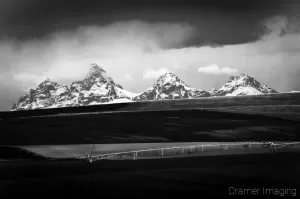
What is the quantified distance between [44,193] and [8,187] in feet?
11.0

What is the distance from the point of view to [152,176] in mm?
21328

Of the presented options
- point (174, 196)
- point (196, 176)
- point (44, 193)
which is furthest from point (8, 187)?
point (196, 176)

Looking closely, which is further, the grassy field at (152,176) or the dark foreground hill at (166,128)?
the dark foreground hill at (166,128)

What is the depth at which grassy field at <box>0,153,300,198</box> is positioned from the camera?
19.4 meters

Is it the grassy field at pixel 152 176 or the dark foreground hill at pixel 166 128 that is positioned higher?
the dark foreground hill at pixel 166 128

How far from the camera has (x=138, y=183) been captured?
67.1ft

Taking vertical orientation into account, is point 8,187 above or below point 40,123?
below

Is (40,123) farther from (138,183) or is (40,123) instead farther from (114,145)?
(138,183)

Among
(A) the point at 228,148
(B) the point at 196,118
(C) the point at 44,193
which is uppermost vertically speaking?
(B) the point at 196,118

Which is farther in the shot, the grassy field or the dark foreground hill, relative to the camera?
the dark foreground hill

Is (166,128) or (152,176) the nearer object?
(152,176)

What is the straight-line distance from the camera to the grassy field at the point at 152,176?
19.4 m

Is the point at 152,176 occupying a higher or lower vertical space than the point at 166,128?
lower

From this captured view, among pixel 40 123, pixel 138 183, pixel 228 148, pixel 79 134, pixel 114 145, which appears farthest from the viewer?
pixel 40 123
